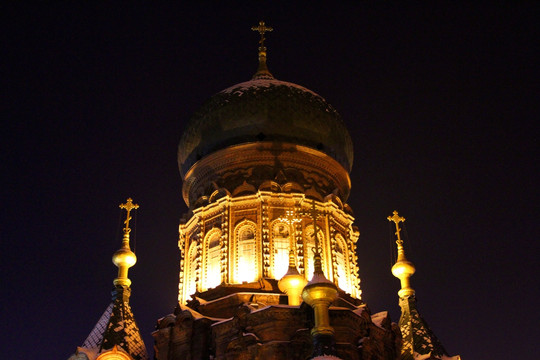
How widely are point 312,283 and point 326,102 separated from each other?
9.48 m

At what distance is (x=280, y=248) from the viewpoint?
28141 millimetres

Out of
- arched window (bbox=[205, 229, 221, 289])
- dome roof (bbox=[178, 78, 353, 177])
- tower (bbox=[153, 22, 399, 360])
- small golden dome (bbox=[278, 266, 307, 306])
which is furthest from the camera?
dome roof (bbox=[178, 78, 353, 177])

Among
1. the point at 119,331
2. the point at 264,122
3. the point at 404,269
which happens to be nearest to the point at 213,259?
the point at 119,331

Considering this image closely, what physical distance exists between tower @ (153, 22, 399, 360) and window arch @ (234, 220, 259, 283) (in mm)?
33

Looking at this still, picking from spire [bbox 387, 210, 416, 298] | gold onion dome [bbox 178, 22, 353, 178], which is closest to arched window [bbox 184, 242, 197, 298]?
gold onion dome [bbox 178, 22, 353, 178]

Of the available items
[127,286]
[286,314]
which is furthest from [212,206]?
[286,314]

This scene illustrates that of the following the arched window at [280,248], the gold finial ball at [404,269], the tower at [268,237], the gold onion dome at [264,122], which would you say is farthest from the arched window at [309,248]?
the gold onion dome at [264,122]

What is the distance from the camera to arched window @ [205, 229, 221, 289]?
28125 mm

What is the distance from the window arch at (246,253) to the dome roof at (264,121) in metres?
3.12

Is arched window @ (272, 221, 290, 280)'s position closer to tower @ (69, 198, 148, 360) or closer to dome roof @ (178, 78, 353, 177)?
dome roof @ (178, 78, 353, 177)

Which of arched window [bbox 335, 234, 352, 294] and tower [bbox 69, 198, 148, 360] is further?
arched window [bbox 335, 234, 352, 294]

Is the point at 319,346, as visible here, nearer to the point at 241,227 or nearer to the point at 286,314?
the point at 286,314

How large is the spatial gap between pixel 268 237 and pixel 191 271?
2997 millimetres

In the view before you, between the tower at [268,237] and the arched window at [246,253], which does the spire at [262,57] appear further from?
the arched window at [246,253]
